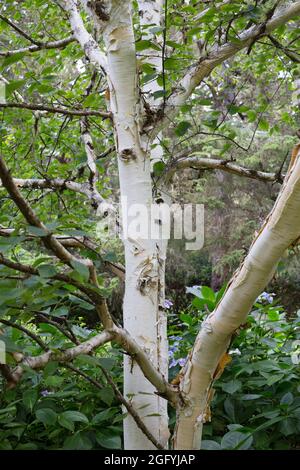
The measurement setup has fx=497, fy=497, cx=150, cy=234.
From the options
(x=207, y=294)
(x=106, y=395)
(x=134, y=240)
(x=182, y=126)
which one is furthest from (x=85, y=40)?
(x=106, y=395)

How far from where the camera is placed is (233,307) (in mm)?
Result: 1191

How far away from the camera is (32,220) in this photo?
0.98 m

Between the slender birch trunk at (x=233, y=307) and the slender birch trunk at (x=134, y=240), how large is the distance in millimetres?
130

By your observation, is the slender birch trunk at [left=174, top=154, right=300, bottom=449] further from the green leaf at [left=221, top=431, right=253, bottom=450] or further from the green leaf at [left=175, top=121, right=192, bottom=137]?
the green leaf at [left=175, top=121, right=192, bottom=137]

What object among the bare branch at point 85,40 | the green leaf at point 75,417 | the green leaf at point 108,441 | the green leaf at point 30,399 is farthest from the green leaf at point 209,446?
the bare branch at point 85,40

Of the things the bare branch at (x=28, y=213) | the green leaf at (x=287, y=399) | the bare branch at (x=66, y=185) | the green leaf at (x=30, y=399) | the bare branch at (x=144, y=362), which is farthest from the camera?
A: the bare branch at (x=66, y=185)

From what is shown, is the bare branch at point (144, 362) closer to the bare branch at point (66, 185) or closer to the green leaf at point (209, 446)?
the green leaf at point (209, 446)

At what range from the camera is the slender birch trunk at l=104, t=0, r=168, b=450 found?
1448 mm

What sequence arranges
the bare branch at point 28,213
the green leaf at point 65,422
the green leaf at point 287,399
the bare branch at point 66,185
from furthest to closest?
the bare branch at point 66,185 < the green leaf at point 287,399 < the green leaf at point 65,422 < the bare branch at point 28,213

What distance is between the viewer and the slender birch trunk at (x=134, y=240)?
145 centimetres

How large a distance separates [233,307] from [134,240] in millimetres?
496

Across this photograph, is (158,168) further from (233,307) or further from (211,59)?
(233,307)

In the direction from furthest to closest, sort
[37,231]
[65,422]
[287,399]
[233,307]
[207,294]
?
[207,294]
[287,399]
[65,422]
[233,307]
[37,231]

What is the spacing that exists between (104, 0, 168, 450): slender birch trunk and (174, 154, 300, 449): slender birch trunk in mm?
130
